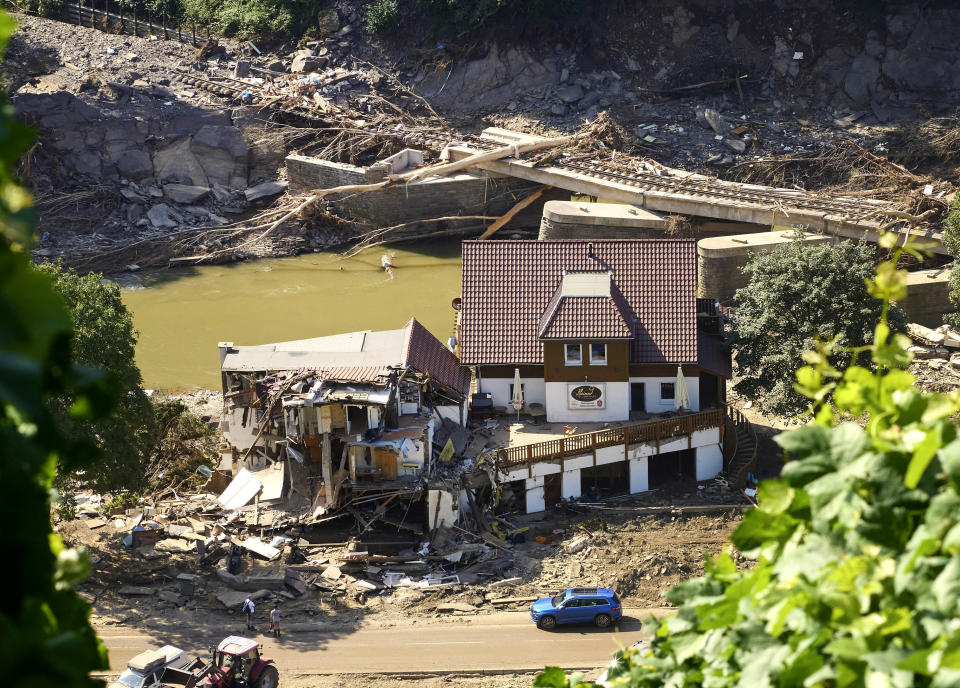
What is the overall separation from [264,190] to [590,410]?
32.6m

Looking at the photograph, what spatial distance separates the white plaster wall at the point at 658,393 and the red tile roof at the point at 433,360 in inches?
184

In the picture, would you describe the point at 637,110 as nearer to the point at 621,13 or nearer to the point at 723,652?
the point at 621,13

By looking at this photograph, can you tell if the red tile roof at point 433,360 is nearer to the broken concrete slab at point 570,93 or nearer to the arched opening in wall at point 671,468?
the arched opening in wall at point 671,468

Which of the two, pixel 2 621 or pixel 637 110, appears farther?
pixel 637 110

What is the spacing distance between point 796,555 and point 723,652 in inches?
35.2

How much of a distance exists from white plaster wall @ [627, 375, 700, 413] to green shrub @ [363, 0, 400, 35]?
43.3 meters

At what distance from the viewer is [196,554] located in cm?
2786

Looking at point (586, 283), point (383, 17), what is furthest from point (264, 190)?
point (586, 283)

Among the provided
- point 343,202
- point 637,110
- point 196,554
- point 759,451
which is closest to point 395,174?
point 343,202

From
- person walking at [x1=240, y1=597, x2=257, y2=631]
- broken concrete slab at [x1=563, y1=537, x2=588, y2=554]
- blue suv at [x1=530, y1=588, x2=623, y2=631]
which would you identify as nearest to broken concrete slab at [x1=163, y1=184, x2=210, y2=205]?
broken concrete slab at [x1=563, y1=537, x2=588, y2=554]

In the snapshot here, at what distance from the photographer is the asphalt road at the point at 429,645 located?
23.8 meters

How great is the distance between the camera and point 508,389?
32406 mm

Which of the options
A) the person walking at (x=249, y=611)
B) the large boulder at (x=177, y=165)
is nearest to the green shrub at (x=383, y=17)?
the large boulder at (x=177, y=165)

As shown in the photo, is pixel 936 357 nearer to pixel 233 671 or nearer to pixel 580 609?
pixel 580 609
